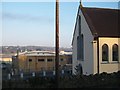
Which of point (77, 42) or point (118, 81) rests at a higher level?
point (77, 42)

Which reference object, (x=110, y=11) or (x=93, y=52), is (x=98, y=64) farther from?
(x=110, y=11)

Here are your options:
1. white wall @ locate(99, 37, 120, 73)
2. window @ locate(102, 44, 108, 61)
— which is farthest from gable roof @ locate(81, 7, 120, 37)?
window @ locate(102, 44, 108, 61)

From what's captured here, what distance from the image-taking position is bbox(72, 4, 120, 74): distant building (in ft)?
107

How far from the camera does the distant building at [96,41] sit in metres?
32.5

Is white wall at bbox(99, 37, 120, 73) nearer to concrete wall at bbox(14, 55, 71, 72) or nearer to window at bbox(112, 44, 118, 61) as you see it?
window at bbox(112, 44, 118, 61)

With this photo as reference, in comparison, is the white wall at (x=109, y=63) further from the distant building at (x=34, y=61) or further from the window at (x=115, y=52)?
the distant building at (x=34, y=61)

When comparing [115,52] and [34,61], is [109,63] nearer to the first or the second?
[115,52]

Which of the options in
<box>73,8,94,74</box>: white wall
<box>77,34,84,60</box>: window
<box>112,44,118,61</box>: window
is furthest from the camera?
<box>77,34,84,60</box>: window

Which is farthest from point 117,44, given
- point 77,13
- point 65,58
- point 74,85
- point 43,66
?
point 65,58

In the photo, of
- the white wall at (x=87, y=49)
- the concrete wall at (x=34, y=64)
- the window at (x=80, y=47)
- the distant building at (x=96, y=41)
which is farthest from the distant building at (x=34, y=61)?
the white wall at (x=87, y=49)

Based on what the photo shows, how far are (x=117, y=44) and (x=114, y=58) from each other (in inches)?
66.7

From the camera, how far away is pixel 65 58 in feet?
255

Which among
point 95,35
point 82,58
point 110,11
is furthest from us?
point 110,11

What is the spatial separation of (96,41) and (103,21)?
4.87m
